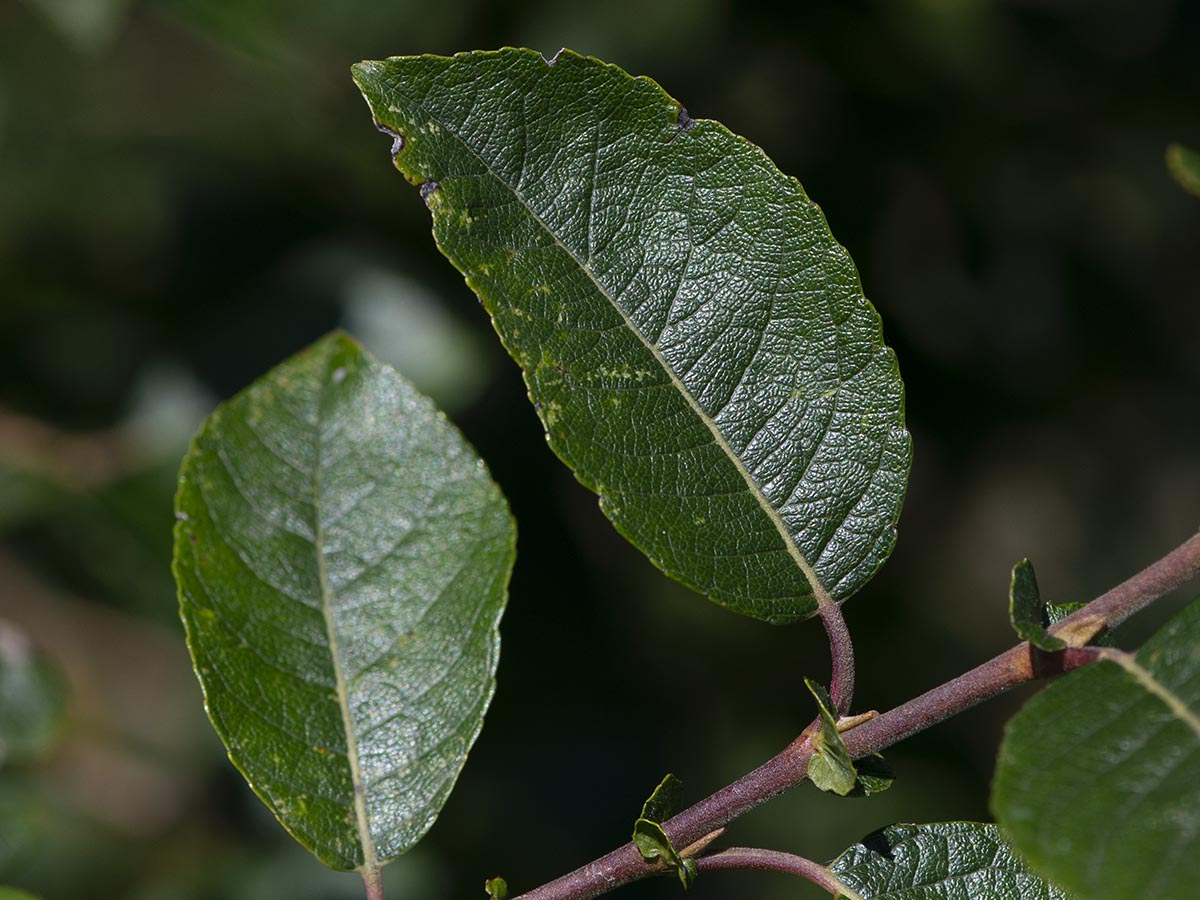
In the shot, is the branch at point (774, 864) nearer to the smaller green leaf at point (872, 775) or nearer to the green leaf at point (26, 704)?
the smaller green leaf at point (872, 775)

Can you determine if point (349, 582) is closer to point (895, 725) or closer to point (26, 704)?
point (895, 725)

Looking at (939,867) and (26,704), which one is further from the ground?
(939,867)

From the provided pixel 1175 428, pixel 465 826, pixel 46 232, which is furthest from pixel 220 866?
pixel 1175 428

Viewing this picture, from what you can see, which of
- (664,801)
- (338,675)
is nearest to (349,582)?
(338,675)

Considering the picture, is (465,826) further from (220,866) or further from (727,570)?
(727,570)

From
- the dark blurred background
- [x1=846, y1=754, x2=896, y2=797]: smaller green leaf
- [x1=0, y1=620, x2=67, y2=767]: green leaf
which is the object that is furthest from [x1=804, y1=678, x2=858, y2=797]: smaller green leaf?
[x1=0, y1=620, x2=67, y2=767]: green leaf

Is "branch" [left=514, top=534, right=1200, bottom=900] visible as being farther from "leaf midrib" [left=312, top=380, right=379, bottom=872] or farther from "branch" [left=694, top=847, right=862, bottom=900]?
"leaf midrib" [left=312, top=380, right=379, bottom=872]
